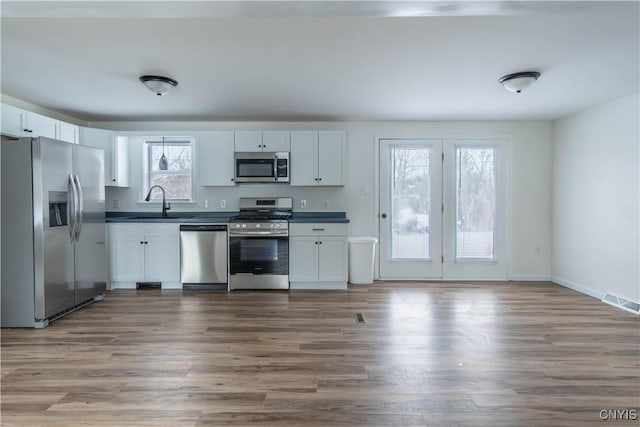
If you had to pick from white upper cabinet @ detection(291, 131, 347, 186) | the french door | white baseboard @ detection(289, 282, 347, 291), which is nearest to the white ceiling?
white upper cabinet @ detection(291, 131, 347, 186)

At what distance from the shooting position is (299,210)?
16.8 ft

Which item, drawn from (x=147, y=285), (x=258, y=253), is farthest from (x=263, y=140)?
(x=147, y=285)

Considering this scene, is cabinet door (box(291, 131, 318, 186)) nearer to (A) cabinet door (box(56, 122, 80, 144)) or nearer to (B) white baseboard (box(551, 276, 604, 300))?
(A) cabinet door (box(56, 122, 80, 144))

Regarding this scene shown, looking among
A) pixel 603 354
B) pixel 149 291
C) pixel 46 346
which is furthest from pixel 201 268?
pixel 603 354

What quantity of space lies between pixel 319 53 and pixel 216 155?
8.65ft

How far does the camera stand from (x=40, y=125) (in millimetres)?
3711

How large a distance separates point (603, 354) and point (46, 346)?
4.30 metres

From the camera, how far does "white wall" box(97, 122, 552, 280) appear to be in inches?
198

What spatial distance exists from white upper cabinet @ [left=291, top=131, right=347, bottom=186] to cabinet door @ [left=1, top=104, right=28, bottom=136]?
2.92 metres

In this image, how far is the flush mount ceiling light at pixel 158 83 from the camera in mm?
3156

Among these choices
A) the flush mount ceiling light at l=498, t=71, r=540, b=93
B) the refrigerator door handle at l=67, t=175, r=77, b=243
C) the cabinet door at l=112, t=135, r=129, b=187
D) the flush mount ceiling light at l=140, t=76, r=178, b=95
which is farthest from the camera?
the cabinet door at l=112, t=135, r=129, b=187

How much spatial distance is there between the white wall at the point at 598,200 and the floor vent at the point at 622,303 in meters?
0.06

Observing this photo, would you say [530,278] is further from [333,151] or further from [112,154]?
[112,154]

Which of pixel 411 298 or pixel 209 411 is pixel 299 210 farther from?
pixel 209 411
